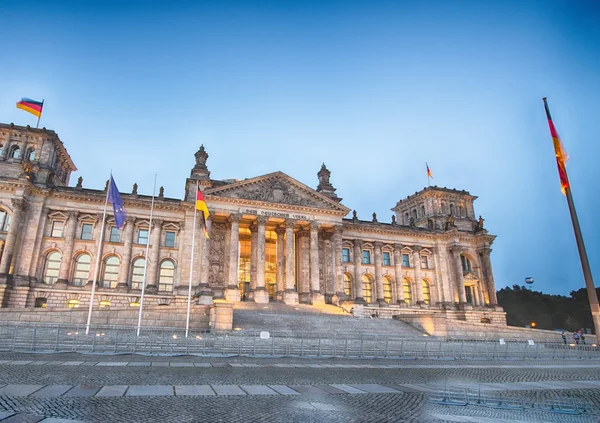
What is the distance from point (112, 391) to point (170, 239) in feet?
137

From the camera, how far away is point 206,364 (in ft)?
48.5

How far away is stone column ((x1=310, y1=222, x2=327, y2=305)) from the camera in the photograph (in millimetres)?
46031


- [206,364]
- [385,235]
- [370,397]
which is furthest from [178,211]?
[370,397]

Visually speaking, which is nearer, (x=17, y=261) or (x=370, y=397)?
(x=370, y=397)

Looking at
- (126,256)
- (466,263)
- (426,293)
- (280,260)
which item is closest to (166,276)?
(126,256)

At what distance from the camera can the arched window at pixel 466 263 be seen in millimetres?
60688

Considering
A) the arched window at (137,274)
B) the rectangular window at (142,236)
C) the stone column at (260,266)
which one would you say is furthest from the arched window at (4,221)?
the stone column at (260,266)

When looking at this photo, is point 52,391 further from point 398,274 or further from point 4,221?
point 398,274

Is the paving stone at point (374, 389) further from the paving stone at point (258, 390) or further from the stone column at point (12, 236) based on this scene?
the stone column at point (12, 236)

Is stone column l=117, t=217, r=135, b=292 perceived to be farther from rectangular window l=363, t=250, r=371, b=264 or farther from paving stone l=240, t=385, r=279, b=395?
paving stone l=240, t=385, r=279, b=395

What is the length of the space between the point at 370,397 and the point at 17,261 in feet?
150

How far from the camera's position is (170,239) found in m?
48.6

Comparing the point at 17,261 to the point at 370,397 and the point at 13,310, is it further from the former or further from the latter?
the point at 370,397

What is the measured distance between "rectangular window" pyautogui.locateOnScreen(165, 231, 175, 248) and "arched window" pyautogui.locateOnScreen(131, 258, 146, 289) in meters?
3.56
